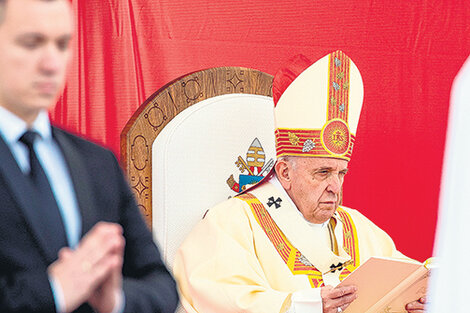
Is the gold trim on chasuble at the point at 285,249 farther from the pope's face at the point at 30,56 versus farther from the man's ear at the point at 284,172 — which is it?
the pope's face at the point at 30,56

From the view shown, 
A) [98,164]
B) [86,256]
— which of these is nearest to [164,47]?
[98,164]

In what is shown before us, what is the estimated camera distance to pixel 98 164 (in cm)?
130

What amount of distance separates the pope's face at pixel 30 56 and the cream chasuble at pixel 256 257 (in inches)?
65.6

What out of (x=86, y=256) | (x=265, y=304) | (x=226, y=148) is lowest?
(x=265, y=304)

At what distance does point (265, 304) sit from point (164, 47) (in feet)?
4.30

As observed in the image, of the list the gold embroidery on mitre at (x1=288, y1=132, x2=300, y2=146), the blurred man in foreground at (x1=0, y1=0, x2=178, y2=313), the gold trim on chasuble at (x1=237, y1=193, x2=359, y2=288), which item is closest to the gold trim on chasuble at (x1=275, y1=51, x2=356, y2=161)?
the gold embroidery on mitre at (x1=288, y1=132, x2=300, y2=146)

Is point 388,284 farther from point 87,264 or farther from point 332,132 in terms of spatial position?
point 87,264

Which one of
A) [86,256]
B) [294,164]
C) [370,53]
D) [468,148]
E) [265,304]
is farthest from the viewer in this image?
[370,53]

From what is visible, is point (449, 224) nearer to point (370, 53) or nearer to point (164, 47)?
point (164, 47)

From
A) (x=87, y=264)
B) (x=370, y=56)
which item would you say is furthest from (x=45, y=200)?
(x=370, y=56)

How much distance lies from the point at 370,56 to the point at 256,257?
1622 millimetres

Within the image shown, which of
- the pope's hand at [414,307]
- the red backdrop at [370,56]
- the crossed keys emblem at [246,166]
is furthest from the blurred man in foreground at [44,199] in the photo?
the red backdrop at [370,56]

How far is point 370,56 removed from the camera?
4078 mm

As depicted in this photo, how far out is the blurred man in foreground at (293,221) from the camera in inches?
109
